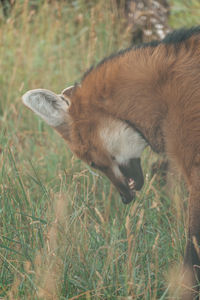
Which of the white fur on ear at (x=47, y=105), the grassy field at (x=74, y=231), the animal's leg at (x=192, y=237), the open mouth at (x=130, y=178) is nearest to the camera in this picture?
the grassy field at (x=74, y=231)

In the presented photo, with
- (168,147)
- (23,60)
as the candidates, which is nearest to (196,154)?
(168,147)

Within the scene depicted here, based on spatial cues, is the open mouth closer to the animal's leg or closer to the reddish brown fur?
the reddish brown fur

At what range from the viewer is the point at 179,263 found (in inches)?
101

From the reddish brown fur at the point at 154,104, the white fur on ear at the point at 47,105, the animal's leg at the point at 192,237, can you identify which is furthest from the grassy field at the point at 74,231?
the white fur on ear at the point at 47,105

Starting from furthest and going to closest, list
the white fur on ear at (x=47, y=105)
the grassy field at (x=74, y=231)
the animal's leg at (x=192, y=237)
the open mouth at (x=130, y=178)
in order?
the open mouth at (x=130, y=178), the white fur on ear at (x=47, y=105), the animal's leg at (x=192, y=237), the grassy field at (x=74, y=231)

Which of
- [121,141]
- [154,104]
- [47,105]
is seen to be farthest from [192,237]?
[47,105]

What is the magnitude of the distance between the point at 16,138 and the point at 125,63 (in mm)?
1761

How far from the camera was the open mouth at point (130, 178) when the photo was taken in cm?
328

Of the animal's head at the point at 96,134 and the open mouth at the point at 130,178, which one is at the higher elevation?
the animal's head at the point at 96,134

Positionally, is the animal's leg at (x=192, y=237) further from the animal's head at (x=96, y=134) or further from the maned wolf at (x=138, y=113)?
the animal's head at (x=96, y=134)

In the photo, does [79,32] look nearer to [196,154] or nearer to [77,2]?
[77,2]

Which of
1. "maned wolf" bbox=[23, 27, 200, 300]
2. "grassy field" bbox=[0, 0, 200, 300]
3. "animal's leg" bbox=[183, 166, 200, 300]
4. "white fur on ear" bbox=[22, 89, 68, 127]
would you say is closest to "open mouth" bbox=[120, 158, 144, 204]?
"maned wolf" bbox=[23, 27, 200, 300]

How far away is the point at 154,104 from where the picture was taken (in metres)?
2.76

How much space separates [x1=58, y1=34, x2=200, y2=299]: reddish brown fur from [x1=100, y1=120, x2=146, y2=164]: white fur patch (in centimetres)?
5
